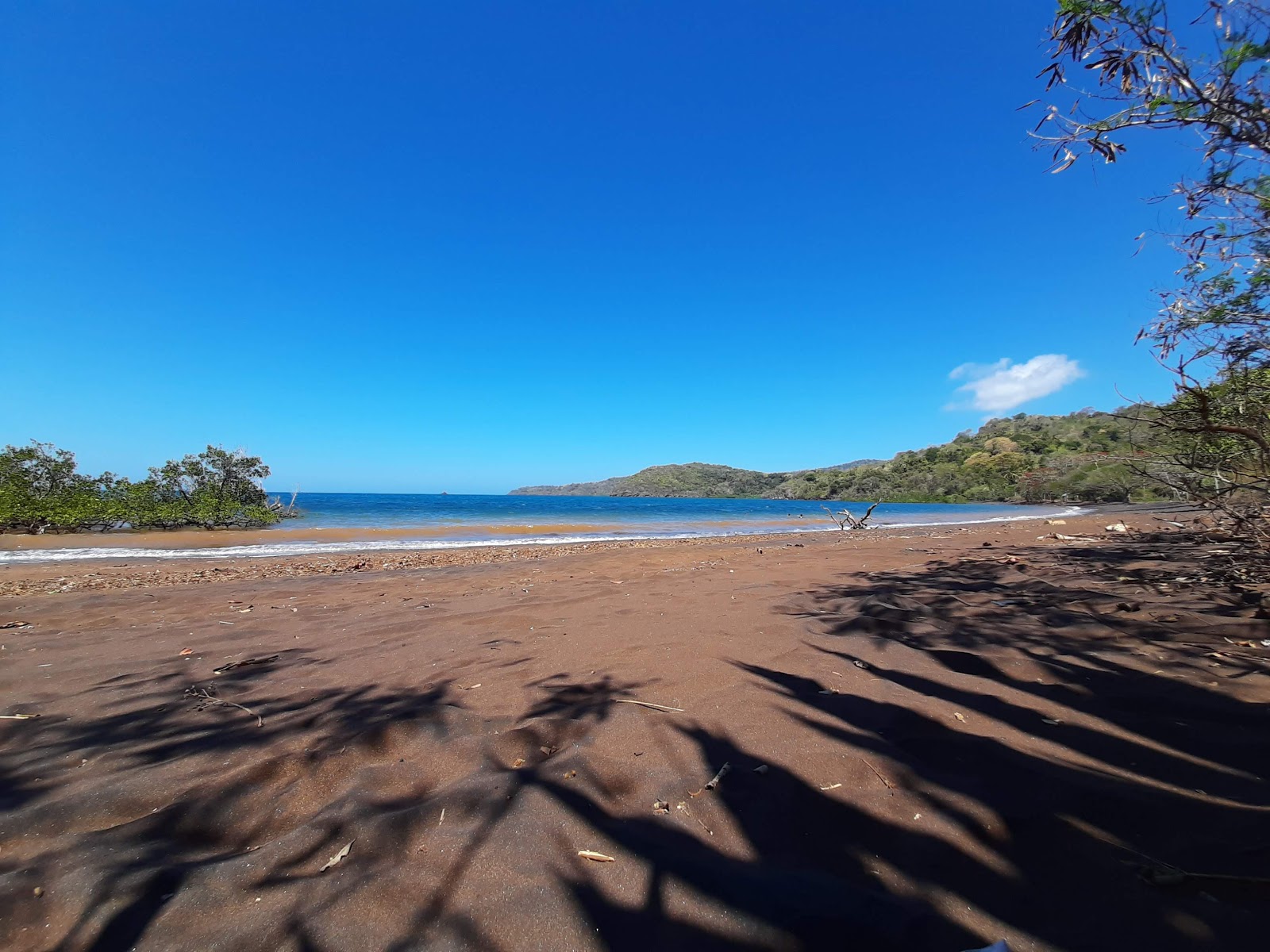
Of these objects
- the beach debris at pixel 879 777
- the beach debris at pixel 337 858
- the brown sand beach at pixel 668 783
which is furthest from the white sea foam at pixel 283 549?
the beach debris at pixel 879 777

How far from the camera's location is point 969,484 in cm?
6109

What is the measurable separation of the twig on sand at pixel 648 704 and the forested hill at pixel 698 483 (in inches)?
3523

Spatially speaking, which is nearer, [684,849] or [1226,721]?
[684,849]

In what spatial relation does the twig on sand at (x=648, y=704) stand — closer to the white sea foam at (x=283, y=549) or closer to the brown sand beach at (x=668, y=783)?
the brown sand beach at (x=668, y=783)

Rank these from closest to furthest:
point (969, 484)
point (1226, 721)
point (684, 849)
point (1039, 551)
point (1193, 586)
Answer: point (684, 849) < point (1226, 721) < point (1193, 586) < point (1039, 551) < point (969, 484)

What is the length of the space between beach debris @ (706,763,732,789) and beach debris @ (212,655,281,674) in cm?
372

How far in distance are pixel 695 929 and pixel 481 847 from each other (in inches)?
30.7

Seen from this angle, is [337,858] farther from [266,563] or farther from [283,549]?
[283,549]

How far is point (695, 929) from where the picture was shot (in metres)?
1.33

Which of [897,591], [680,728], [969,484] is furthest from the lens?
[969,484]

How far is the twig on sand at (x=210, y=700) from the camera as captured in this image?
295 centimetres

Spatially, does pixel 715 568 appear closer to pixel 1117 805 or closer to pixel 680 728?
pixel 680 728

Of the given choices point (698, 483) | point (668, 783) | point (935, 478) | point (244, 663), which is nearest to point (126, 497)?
point (244, 663)

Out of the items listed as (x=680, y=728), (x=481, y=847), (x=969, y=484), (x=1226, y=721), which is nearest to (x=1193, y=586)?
(x=1226, y=721)
